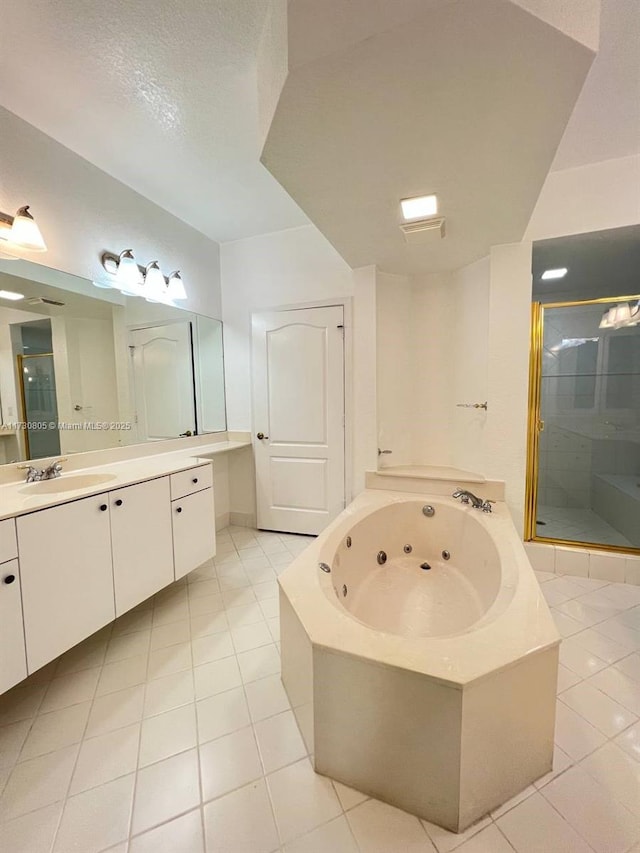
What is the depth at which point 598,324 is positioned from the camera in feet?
8.64

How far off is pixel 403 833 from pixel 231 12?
8.63ft

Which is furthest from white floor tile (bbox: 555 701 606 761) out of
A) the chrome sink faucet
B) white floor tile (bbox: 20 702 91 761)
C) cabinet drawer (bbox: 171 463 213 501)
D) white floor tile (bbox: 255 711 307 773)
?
the chrome sink faucet

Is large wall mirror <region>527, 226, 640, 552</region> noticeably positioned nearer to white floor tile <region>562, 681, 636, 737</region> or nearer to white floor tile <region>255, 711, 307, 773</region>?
white floor tile <region>562, 681, 636, 737</region>

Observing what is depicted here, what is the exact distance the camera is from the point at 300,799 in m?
1.00

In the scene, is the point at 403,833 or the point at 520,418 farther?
the point at 520,418

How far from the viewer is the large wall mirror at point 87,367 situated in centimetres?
170

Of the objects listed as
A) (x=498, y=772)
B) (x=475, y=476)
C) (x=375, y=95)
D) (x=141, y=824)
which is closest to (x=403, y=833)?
(x=498, y=772)

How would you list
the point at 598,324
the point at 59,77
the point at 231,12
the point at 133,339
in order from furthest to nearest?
the point at 598,324 → the point at 133,339 → the point at 59,77 → the point at 231,12

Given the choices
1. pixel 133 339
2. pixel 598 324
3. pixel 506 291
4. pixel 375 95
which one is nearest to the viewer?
pixel 375 95

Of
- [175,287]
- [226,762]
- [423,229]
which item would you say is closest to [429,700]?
[226,762]

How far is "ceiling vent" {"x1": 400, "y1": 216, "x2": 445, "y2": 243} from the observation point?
176 centimetres

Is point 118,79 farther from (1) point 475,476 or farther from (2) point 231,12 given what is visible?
(1) point 475,476

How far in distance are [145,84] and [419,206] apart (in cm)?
133

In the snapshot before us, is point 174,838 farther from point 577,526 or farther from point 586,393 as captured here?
point 586,393
